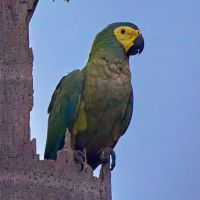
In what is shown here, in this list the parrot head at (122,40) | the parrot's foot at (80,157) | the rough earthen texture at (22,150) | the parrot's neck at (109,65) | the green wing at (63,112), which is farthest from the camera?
the parrot head at (122,40)

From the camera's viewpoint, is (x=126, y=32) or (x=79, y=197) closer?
(x=79, y=197)

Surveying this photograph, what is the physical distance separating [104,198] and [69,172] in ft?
1.84

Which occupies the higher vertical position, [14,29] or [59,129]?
[14,29]

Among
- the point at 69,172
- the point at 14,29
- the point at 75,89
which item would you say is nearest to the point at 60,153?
the point at 69,172

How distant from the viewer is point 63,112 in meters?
10.9

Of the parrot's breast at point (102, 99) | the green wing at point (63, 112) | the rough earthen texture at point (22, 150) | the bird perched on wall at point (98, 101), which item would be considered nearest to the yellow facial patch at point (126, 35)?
the bird perched on wall at point (98, 101)

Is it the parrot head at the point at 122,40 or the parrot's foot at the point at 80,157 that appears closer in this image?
the parrot's foot at the point at 80,157

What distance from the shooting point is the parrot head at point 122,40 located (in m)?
11.2

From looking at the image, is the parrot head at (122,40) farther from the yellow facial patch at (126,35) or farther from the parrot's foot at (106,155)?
the parrot's foot at (106,155)

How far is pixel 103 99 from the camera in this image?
35.6 feet

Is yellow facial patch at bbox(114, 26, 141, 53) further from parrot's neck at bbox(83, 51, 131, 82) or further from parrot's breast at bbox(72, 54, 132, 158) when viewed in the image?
parrot's breast at bbox(72, 54, 132, 158)

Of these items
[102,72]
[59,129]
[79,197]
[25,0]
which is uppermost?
[25,0]

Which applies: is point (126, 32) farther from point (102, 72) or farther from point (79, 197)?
point (79, 197)

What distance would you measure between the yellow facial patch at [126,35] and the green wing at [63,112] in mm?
718
